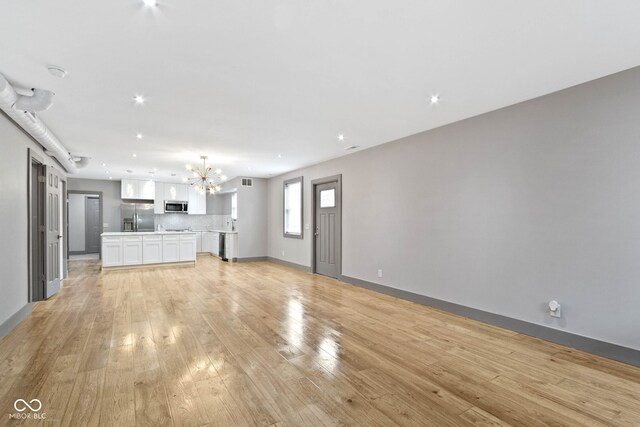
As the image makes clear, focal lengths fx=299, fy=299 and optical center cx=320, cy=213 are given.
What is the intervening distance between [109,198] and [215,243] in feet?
12.5

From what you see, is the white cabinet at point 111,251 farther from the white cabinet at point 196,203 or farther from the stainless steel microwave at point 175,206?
the white cabinet at point 196,203

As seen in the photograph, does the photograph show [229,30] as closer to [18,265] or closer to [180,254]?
[18,265]

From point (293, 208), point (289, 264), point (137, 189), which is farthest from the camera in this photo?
point (137, 189)

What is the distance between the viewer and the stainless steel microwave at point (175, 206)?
33.5 ft

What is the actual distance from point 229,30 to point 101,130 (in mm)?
3612

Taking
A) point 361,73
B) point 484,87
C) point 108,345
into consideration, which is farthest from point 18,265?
point 484,87

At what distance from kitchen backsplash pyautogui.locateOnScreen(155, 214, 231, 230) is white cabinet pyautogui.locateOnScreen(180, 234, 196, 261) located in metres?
2.02

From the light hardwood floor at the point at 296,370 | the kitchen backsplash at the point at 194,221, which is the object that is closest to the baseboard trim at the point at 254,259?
the kitchen backsplash at the point at 194,221

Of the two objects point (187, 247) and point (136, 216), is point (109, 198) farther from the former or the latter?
point (187, 247)

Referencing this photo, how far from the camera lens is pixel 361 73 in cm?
283

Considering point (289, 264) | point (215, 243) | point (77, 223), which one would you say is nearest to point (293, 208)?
point (289, 264)

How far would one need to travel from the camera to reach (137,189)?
9805mm

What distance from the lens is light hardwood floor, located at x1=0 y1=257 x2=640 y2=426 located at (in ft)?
6.53

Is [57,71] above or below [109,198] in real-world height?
above
